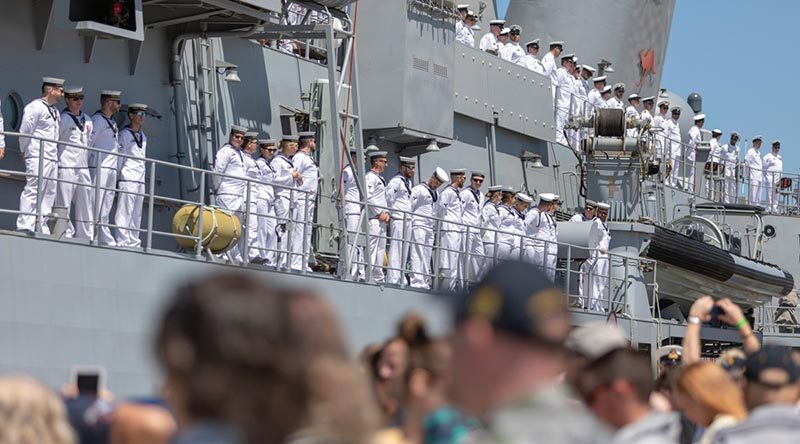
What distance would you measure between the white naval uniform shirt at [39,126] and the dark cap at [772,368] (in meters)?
6.41

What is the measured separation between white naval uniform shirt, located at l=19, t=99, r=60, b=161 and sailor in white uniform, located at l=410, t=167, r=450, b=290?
3824 millimetres

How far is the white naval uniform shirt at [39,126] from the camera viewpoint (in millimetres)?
8930

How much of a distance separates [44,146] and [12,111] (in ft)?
2.61

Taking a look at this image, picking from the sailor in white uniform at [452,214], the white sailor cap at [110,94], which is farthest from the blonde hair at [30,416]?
the sailor in white uniform at [452,214]

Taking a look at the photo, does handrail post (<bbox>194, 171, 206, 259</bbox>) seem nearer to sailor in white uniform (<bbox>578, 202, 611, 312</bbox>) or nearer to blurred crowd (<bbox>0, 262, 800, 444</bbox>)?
sailor in white uniform (<bbox>578, 202, 611, 312</bbox>)

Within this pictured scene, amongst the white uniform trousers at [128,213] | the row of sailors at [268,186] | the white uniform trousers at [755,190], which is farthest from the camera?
the white uniform trousers at [755,190]

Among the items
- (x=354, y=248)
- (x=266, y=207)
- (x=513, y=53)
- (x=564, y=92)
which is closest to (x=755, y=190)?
(x=564, y=92)

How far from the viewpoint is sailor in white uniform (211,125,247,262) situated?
10617 mm

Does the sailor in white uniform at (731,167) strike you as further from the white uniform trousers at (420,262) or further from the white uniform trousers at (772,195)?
the white uniform trousers at (420,262)

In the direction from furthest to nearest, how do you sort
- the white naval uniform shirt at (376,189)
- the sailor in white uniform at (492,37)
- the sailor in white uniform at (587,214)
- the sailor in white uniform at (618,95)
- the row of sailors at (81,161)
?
the sailor in white uniform at (618,95)
the sailor in white uniform at (492,37)
the sailor in white uniform at (587,214)
the white naval uniform shirt at (376,189)
the row of sailors at (81,161)

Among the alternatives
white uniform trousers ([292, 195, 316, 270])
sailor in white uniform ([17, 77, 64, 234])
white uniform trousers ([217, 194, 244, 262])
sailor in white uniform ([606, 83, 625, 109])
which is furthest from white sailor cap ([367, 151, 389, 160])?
sailor in white uniform ([606, 83, 625, 109])

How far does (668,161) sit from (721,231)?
1.43 metres

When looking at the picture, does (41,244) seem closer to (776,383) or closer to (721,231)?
(776,383)

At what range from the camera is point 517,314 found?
6.38 feet
